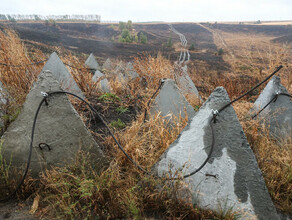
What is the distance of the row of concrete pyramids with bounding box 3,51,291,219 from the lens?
1.53 metres

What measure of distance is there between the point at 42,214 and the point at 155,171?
39.9 inches

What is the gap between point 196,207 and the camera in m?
1.57

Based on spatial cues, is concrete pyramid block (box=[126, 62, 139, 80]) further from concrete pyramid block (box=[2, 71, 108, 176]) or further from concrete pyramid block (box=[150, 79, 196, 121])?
concrete pyramid block (box=[2, 71, 108, 176])

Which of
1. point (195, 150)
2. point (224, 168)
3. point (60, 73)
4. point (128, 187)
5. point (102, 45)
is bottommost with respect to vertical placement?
point (128, 187)

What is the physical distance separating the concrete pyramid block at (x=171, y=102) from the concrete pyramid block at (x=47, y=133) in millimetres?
1329

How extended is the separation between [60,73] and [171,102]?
96.8 inches

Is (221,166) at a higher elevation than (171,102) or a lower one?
lower

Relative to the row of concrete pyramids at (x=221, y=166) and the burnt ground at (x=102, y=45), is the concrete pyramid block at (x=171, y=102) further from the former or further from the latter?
the burnt ground at (x=102, y=45)

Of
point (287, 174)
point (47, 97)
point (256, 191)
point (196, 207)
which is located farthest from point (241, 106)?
point (47, 97)

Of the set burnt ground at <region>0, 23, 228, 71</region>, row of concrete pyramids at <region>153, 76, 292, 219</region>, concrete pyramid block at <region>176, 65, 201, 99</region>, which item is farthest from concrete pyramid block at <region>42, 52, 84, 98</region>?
burnt ground at <region>0, 23, 228, 71</region>

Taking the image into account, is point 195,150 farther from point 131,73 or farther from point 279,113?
point 131,73

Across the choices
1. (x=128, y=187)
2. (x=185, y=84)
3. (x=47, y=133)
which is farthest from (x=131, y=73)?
(x=128, y=187)

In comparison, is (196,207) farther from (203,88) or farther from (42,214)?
(203,88)

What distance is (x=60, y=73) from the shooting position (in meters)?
3.81
